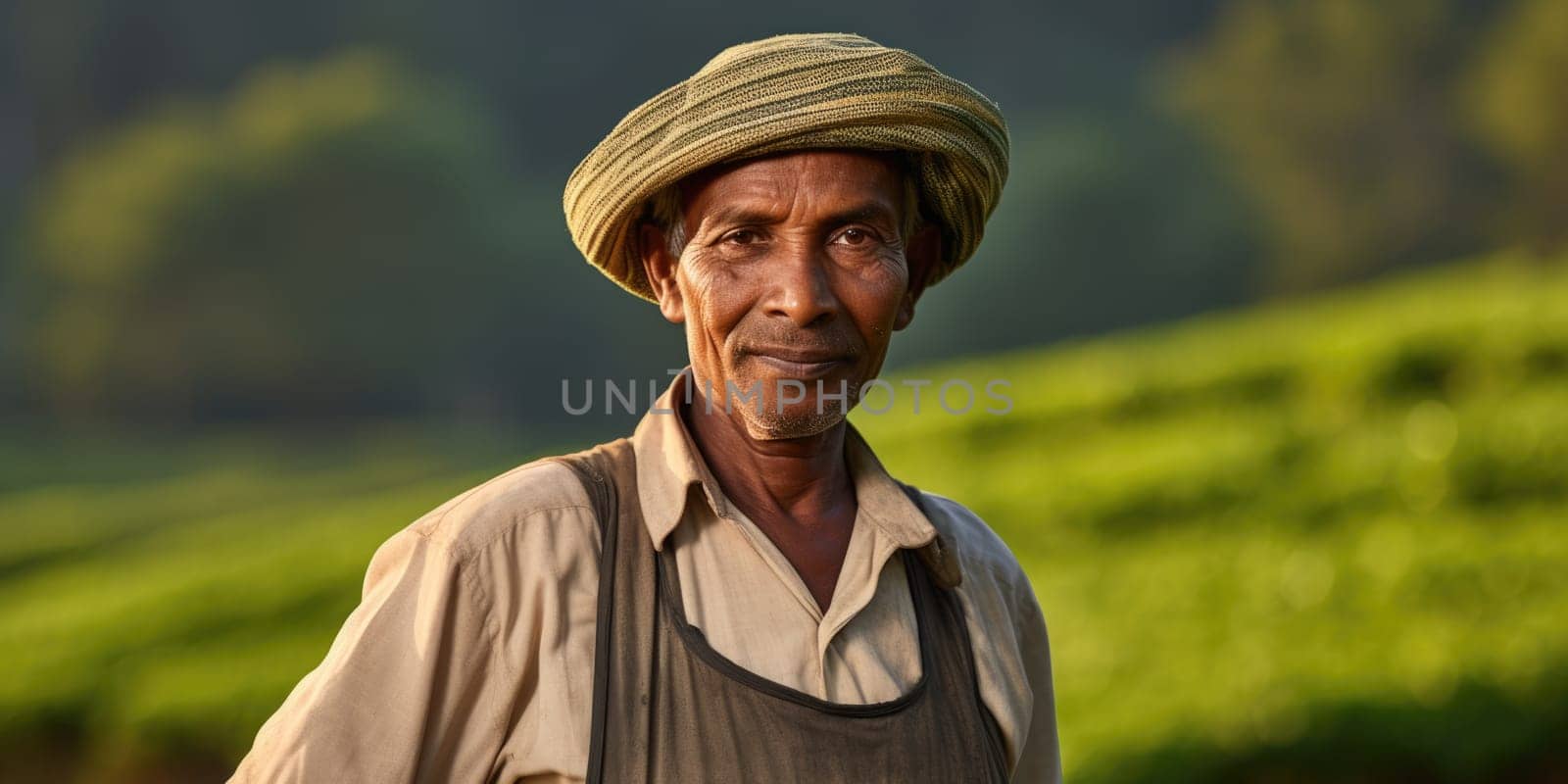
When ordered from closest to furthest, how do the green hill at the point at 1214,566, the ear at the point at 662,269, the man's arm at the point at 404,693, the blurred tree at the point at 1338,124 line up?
the man's arm at the point at 404,693, the ear at the point at 662,269, the green hill at the point at 1214,566, the blurred tree at the point at 1338,124

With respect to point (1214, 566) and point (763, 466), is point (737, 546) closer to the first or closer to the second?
point (763, 466)

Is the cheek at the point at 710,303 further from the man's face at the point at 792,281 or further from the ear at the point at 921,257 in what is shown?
the ear at the point at 921,257

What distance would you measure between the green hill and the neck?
4.01m

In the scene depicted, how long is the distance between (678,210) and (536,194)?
15.7 meters

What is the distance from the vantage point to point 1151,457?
28.0 feet

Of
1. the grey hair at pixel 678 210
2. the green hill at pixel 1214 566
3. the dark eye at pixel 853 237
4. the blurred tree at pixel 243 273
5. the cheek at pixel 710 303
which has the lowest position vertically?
the green hill at pixel 1214 566

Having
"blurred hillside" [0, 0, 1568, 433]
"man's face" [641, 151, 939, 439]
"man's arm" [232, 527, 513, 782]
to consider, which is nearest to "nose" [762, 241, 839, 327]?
"man's face" [641, 151, 939, 439]

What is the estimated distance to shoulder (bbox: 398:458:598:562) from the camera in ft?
6.66

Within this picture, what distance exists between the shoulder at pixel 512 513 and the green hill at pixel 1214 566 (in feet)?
14.1

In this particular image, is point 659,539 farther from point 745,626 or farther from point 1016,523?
point 1016,523

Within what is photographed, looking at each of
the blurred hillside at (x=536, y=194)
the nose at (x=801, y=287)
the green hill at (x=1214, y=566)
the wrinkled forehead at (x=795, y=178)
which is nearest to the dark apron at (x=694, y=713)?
the nose at (x=801, y=287)

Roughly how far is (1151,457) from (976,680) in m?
6.45

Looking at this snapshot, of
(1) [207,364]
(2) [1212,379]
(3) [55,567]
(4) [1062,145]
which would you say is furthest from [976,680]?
(4) [1062,145]

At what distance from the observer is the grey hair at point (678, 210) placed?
7.70 feet
